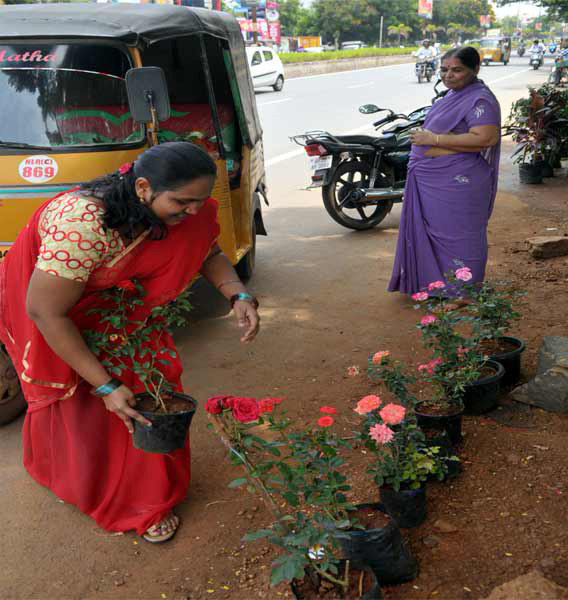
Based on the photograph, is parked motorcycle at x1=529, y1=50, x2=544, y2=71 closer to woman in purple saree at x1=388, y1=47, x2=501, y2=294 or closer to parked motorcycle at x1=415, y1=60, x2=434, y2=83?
parked motorcycle at x1=415, y1=60, x2=434, y2=83

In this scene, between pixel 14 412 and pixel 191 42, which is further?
pixel 191 42

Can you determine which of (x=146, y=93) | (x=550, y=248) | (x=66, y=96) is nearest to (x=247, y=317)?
(x=146, y=93)

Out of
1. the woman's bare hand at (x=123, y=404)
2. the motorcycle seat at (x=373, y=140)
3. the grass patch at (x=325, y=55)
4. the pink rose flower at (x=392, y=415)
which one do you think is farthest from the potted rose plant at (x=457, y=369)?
the grass patch at (x=325, y=55)

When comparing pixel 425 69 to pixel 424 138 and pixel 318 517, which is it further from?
pixel 318 517

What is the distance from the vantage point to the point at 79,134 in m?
3.99

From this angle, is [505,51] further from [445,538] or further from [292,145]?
[445,538]

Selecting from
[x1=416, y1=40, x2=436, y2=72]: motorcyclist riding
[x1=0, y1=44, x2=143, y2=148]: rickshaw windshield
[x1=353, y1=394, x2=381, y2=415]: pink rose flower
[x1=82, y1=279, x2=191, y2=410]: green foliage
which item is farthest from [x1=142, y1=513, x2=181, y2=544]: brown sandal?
[x1=416, y1=40, x2=436, y2=72]: motorcyclist riding

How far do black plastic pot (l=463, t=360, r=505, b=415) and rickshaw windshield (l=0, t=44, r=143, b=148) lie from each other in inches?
91.2

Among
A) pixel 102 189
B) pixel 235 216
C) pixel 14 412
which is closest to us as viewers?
pixel 102 189

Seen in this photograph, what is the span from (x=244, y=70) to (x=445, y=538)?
4.46 metres

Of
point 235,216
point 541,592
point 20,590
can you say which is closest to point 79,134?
point 235,216

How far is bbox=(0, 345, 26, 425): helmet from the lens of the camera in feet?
11.4

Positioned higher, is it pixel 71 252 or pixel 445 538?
pixel 71 252

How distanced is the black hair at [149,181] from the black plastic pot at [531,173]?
807 centimetres
